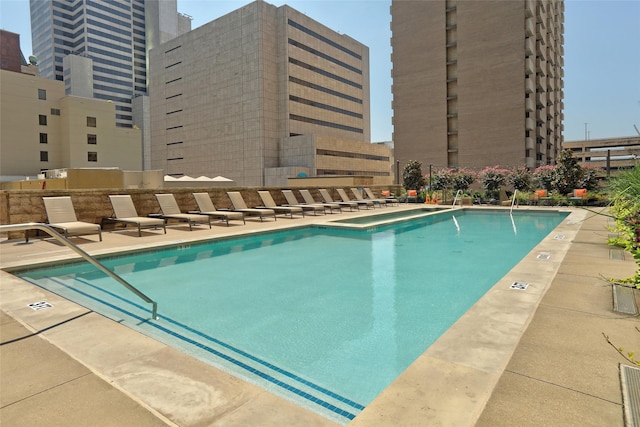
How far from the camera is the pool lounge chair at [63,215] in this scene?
941cm

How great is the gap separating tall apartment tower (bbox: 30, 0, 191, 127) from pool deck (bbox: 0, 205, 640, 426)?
104345 mm

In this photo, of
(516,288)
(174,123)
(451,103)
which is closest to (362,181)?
(451,103)

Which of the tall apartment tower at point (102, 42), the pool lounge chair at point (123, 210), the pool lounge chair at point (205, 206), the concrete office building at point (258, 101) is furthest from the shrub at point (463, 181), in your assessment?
the tall apartment tower at point (102, 42)

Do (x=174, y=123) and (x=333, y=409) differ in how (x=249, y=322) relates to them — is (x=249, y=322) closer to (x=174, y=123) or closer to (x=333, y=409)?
(x=333, y=409)

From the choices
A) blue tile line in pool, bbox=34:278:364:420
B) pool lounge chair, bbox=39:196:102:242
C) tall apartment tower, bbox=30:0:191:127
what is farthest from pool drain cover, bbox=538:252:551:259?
tall apartment tower, bbox=30:0:191:127

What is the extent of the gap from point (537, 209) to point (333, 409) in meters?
19.7

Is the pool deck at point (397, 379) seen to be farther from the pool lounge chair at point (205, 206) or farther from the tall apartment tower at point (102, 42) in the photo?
the tall apartment tower at point (102, 42)

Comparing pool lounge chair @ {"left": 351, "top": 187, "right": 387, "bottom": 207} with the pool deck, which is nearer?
the pool deck

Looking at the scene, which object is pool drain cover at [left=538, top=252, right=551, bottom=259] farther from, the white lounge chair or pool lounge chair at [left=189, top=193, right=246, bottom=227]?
the white lounge chair

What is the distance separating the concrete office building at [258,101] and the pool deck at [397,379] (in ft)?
162

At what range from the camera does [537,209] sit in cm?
1920

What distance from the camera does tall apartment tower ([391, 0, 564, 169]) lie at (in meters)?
43.0

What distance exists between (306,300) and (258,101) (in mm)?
52293

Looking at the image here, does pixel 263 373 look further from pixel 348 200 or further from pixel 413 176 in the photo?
pixel 413 176
